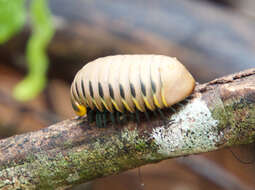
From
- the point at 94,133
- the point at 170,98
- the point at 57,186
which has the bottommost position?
the point at 57,186

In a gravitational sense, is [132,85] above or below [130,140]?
above

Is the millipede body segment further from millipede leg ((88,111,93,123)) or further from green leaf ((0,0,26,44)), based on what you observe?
green leaf ((0,0,26,44))

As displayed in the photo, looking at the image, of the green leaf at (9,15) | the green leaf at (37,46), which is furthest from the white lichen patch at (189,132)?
the green leaf at (37,46)

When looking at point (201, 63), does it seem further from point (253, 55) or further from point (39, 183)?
point (39, 183)

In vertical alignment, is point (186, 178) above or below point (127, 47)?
below

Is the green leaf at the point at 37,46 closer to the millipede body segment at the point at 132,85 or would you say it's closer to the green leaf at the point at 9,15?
the green leaf at the point at 9,15

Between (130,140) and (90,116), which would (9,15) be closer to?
(90,116)

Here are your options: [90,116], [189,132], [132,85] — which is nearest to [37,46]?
[90,116]

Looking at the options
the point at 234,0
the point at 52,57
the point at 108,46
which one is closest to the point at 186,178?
the point at 108,46
